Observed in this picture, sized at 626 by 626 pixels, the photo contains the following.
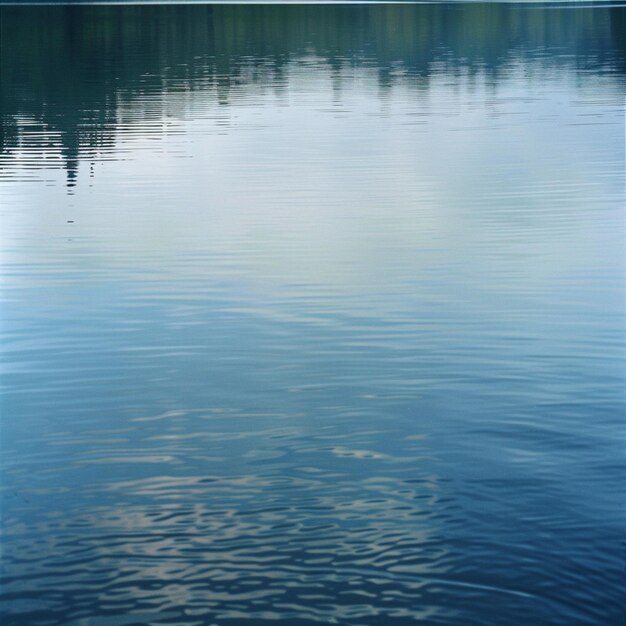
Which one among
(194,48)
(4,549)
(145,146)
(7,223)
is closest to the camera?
(4,549)

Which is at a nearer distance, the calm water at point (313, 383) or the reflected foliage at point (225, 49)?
the calm water at point (313, 383)

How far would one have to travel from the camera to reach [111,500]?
11.6 metres

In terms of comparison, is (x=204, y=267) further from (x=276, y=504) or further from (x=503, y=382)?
(x=276, y=504)

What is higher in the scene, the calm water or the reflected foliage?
the reflected foliage

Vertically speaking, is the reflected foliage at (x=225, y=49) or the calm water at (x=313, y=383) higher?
the reflected foliage at (x=225, y=49)

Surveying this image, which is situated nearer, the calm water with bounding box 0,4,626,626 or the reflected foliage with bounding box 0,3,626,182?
the calm water with bounding box 0,4,626,626

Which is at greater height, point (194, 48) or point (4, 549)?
point (194, 48)

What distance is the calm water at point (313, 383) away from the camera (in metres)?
9.96

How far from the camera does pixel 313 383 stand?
15055 millimetres

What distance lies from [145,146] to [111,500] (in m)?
29.0

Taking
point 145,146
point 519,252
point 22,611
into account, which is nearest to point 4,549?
point 22,611

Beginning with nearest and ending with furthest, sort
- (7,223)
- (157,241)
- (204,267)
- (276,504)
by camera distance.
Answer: (276,504) → (204,267) → (157,241) → (7,223)

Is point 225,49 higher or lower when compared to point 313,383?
higher

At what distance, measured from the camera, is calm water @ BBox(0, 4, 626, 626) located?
9.96m
